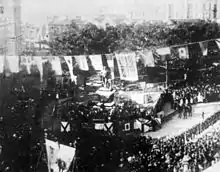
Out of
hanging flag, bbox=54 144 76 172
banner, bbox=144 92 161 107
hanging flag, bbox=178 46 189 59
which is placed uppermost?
hanging flag, bbox=178 46 189 59

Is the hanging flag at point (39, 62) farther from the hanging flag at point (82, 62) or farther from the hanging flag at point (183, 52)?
the hanging flag at point (183, 52)

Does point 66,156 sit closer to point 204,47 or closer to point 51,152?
point 51,152

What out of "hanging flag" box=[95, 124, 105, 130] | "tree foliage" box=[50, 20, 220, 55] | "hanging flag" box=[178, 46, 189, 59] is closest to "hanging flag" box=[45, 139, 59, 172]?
"hanging flag" box=[95, 124, 105, 130]

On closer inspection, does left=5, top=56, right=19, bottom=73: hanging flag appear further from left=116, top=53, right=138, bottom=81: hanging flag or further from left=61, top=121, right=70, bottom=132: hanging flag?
left=116, top=53, right=138, bottom=81: hanging flag

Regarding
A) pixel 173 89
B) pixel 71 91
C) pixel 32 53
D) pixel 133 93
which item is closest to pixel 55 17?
pixel 32 53

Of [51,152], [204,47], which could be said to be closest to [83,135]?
[51,152]

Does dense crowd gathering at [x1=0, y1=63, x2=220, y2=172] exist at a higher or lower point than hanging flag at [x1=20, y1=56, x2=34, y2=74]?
lower

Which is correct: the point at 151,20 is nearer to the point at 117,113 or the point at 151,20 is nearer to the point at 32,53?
the point at 117,113
